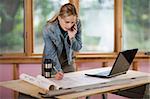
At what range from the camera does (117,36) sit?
145 inches

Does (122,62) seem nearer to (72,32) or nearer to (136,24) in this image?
(72,32)

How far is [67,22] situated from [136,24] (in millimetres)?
1432

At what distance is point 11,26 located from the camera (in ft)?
11.6

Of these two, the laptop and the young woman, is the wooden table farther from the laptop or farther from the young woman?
the young woman

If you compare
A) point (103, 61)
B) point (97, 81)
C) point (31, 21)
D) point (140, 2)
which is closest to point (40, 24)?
point (31, 21)

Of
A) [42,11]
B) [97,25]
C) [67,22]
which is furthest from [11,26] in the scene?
[67,22]

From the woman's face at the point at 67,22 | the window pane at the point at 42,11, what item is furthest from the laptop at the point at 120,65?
the window pane at the point at 42,11

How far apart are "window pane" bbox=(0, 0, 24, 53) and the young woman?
997mm

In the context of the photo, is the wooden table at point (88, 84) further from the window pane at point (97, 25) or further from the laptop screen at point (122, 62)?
the window pane at point (97, 25)

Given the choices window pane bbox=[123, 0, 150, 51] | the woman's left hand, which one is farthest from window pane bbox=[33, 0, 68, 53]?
the woman's left hand

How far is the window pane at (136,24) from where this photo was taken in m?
3.69

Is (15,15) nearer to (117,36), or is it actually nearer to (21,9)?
(21,9)

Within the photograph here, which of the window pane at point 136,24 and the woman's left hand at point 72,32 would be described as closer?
the woman's left hand at point 72,32

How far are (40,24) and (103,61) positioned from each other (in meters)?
0.90
